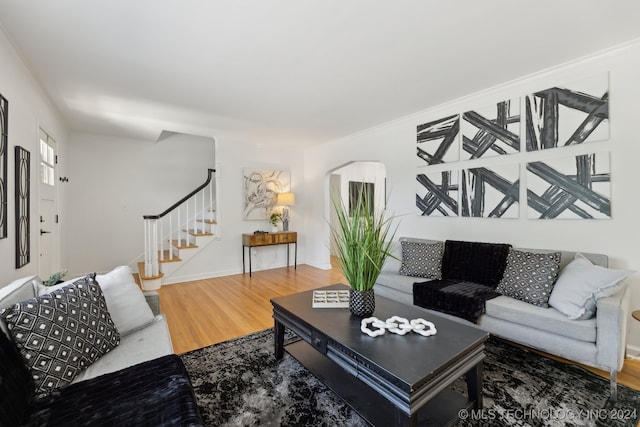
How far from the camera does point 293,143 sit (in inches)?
216

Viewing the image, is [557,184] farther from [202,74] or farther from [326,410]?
[202,74]

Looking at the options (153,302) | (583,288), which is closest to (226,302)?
(153,302)

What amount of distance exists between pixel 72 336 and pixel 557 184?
3.72 meters

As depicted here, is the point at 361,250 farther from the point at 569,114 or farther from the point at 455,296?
the point at 569,114

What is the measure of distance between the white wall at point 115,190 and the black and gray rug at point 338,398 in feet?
12.9

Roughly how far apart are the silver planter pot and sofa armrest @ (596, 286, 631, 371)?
4.77 feet

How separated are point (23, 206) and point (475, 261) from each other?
13.8ft

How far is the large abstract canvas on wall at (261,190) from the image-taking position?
17.4 ft

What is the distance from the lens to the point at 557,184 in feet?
8.50

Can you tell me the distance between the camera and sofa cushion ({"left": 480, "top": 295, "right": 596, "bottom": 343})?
A: 1.87 meters

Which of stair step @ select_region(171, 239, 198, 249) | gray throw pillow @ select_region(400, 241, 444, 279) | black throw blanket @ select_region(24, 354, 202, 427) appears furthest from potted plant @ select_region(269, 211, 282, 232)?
black throw blanket @ select_region(24, 354, 202, 427)

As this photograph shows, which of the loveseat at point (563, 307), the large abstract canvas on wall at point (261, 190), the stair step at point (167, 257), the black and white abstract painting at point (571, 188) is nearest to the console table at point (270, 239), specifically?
the large abstract canvas on wall at point (261, 190)

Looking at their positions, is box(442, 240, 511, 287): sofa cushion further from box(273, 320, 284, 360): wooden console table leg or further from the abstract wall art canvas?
the abstract wall art canvas

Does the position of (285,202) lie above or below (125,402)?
above
